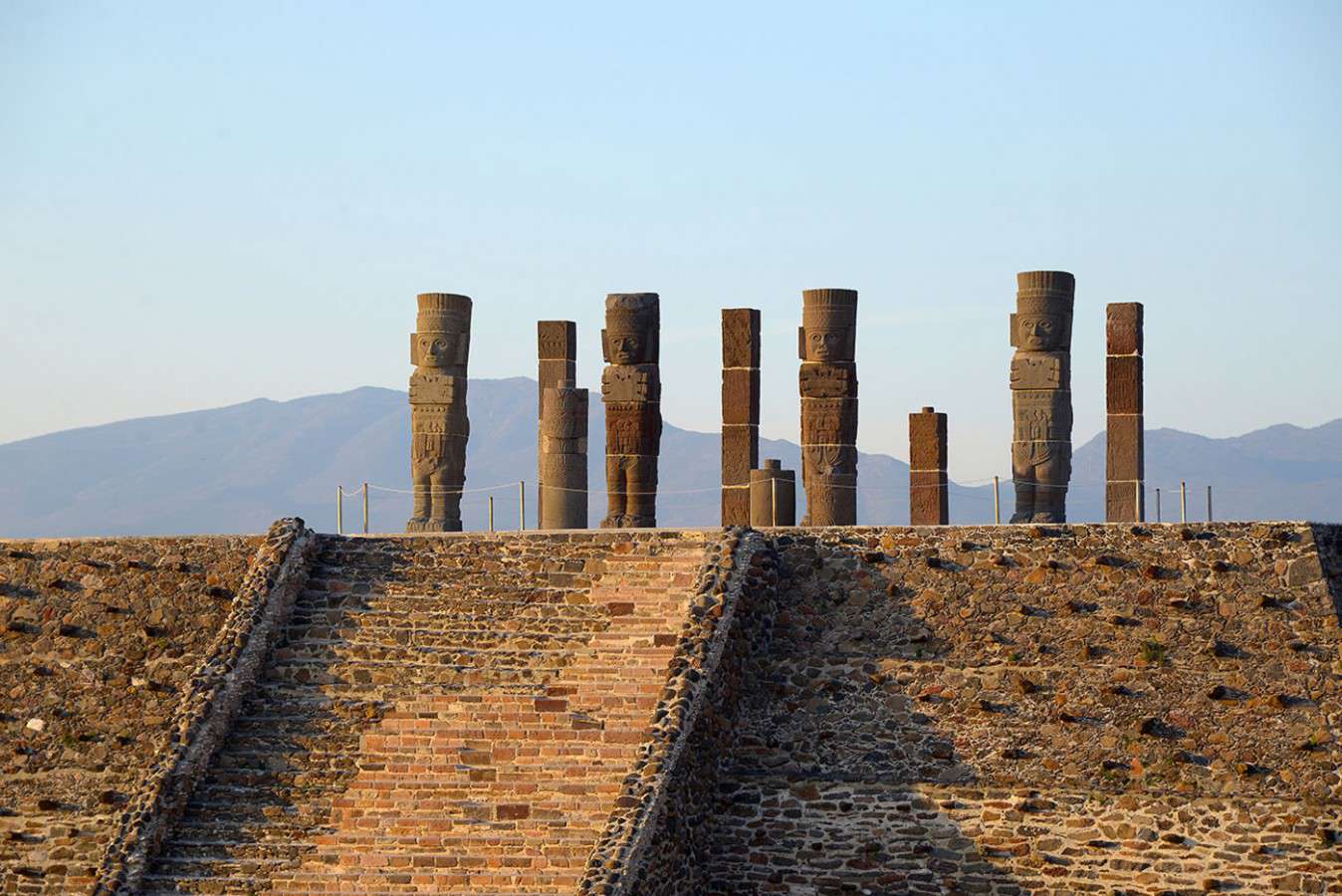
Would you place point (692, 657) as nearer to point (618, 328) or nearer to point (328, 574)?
point (328, 574)

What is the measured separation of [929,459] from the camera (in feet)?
90.4

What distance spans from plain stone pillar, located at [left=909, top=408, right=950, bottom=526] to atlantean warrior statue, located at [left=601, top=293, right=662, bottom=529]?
10.6 feet

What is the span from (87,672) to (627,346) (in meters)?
8.33

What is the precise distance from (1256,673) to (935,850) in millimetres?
3378

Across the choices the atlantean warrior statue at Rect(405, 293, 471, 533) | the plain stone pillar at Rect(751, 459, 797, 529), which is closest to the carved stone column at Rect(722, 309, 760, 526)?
the plain stone pillar at Rect(751, 459, 797, 529)

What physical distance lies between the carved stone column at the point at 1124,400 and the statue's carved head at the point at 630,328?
5.71 meters

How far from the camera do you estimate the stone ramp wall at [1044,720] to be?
65.6 feet

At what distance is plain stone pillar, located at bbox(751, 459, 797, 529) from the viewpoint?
28.0 metres

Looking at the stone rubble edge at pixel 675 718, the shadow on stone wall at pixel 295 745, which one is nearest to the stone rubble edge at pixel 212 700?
the shadow on stone wall at pixel 295 745

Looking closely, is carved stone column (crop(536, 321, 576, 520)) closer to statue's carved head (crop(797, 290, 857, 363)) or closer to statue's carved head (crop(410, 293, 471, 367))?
statue's carved head (crop(410, 293, 471, 367))

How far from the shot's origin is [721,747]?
20859 millimetres

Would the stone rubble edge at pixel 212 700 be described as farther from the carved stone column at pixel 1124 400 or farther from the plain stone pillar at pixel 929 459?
the carved stone column at pixel 1124 400

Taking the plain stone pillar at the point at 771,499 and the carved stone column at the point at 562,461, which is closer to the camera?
the plain stone pillar at the point at 771,499

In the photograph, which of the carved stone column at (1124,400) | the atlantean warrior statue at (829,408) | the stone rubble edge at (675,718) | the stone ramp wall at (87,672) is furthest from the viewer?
the atlantean warrior statue at (829,408)
